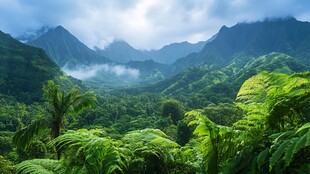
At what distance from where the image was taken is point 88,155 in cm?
413

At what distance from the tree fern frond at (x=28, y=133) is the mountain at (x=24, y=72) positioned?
4985 inches

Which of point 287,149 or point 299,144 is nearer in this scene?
point 299,144

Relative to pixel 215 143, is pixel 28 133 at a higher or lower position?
lower

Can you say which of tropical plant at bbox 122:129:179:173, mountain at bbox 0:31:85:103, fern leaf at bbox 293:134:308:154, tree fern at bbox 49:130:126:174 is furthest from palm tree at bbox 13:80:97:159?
mountain at bbox 0:31:85:103

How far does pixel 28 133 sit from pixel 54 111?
85cm

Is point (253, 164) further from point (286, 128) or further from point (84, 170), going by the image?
point (84, 170)

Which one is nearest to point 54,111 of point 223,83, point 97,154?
point 97,154

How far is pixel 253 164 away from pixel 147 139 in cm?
254

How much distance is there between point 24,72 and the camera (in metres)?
161

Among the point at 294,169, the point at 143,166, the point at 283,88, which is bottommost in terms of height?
the point at 143,166

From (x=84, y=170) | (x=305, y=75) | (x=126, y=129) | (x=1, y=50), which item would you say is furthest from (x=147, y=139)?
(x=1, y=50)

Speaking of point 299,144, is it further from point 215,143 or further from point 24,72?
point 24,72

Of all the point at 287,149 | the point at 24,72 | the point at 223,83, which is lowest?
the point at 287,149

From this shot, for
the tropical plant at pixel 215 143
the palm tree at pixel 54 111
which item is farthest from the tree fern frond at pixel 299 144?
the palm tree at pixel 54 111
